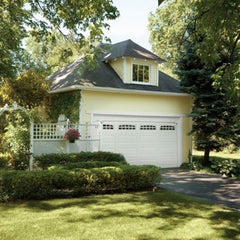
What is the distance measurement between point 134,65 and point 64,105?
13.0ft

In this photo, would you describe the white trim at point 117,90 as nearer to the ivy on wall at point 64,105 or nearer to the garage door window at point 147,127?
the ivy on wall at point 64,105

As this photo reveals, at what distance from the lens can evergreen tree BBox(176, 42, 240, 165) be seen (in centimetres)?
1414

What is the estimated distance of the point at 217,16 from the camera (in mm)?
6531

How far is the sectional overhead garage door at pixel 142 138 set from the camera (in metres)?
13.9

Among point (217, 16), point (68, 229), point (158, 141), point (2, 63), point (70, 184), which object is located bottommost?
point (68, 229)

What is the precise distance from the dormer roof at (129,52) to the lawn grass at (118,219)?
8647 mm

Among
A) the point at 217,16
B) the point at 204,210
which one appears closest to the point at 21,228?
the point at 204,210

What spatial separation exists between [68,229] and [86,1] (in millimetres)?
8474

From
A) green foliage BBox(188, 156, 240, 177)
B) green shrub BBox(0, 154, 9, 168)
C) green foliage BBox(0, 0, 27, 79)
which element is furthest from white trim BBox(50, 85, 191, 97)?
green shrub BBox(0, 154, 9, 168)

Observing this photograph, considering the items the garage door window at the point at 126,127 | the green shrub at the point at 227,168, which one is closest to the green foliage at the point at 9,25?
the garage door window at the point at 126,127

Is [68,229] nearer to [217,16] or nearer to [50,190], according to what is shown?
[50,190]

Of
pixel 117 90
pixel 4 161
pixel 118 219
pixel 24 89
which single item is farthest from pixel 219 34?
pixel 24 89

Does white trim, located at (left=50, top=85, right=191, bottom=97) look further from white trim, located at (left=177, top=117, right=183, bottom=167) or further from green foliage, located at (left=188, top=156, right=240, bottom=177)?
green foliage, located at (left=188, top=156, right=240, bottom=177)

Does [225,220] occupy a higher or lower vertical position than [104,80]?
lower
